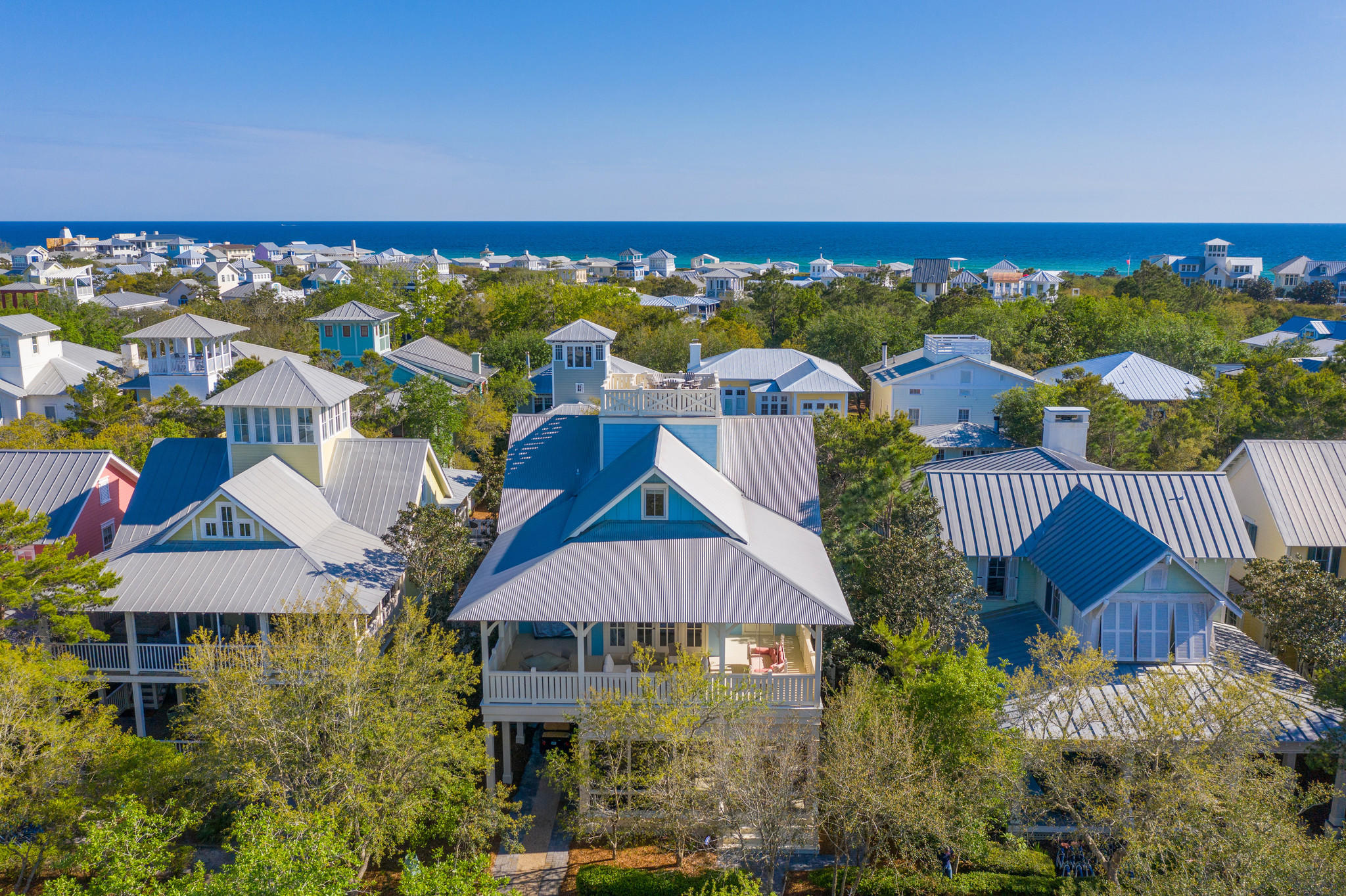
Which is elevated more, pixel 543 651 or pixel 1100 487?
pixel 1100 487

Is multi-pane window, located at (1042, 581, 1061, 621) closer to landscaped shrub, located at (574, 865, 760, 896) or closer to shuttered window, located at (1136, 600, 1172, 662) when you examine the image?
shuttered window, located at (1136, 600, 1172, 662)

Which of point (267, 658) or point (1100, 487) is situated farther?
point (1100, 487)

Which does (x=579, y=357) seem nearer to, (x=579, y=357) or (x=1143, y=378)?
(x=579, y=357)

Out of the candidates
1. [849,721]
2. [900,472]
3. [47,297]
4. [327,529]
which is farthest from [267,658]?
[47,297]

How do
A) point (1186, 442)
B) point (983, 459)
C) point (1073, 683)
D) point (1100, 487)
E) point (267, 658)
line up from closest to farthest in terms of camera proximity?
point (1073, 683) < point (267, 658) < point (1100, 487) < point (983, 459) < point (1186, 442)

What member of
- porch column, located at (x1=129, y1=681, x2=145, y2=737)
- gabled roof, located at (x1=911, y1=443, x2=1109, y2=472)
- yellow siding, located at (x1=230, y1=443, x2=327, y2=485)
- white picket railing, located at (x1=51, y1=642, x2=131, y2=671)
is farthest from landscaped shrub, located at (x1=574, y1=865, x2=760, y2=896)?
yellow siding, located at (x1=230, y1=443, x2=327, y2=485)

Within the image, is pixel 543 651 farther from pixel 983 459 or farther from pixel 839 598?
pixel 983 459

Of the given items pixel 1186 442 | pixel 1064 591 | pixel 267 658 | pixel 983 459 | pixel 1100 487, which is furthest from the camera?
pixel 1186 442
